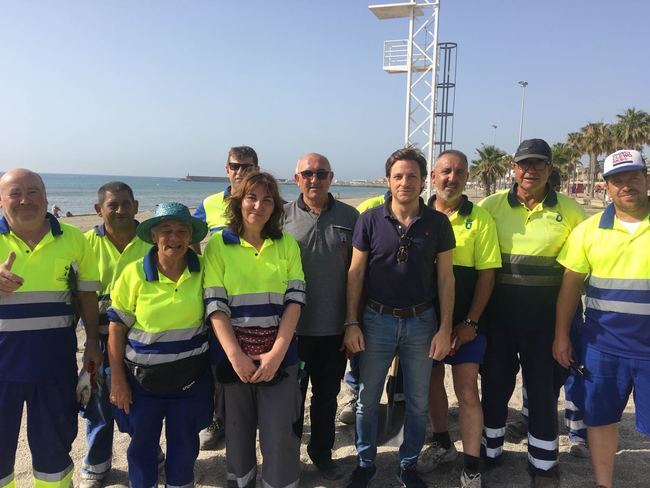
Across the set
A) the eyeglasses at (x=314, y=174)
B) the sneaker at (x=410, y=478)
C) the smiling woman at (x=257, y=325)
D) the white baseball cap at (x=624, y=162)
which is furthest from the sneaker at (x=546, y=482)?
the eyeglasses at (x=314, y=174)

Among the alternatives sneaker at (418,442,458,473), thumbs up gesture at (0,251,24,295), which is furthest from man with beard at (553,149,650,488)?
thumbs up gesture at (0,251,24,295)

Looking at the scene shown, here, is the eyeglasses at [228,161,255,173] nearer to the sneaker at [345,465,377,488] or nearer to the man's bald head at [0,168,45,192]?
the man's bald head at [0,168,45,192]

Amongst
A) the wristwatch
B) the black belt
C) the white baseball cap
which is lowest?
the wristwatch

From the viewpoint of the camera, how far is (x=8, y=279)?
8.38ft

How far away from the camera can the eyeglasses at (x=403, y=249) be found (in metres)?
3.04

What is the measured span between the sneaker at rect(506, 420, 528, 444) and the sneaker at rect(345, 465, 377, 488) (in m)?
1.58

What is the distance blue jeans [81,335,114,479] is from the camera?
3.19 m

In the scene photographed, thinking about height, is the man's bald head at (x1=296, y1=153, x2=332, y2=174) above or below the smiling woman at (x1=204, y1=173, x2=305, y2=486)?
above

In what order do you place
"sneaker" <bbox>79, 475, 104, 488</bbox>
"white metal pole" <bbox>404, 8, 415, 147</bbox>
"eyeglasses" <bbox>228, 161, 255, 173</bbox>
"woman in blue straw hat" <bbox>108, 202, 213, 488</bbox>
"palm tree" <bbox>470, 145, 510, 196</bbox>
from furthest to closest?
"palm tree" <bbox>470, 145, 510, 196</bbox>
"white metal pole" <bbox>404, 8, 415, 147</bbox>
"eyeglasses" <bbox>228, 161, 255, 173</bbox>
"sneaker" <bbox>79, 475, 104, 488</bbox>
"woman in blue straw hat" <bbox>108, 202, 213, 488</bbox>

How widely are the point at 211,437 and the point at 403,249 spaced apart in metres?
2.57

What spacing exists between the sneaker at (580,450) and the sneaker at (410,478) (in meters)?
1.55

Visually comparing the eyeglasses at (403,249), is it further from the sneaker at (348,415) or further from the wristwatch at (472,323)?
the sneaker at (348,415)

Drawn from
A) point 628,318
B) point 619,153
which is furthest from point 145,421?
point 619,153

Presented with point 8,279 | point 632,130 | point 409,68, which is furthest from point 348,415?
point 632,130
